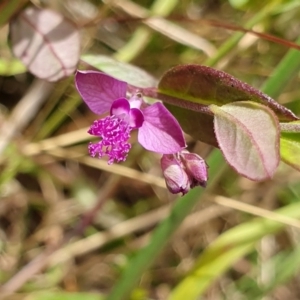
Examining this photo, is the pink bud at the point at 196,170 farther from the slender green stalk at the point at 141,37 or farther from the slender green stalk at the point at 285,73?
the slender green stalk at the point at 141,37

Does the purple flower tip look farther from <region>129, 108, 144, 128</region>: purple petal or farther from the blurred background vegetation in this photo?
the blurred background vegetation

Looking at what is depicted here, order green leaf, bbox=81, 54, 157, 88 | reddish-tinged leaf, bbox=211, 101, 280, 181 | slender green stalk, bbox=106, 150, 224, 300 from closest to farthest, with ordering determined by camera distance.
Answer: reddish-tinged leaf, bbox=211, 101, 280, 181
green leaf, bbox=81, 54, 157, 88
slender green stalk, bbox=106, 150, 224, 300

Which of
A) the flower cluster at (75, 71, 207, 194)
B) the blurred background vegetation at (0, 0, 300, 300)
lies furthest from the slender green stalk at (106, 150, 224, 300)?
the flower cluster at (75, 71, 207, 194)

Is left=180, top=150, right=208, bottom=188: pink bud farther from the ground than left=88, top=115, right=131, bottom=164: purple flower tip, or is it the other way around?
left=180, top=150, right=208, bottom=188: pink bud

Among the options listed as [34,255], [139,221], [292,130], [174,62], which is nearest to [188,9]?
[174,62]

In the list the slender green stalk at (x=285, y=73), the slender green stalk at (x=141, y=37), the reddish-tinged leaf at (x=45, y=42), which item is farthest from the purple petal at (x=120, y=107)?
the slender green stalk at (x=141, y=37)

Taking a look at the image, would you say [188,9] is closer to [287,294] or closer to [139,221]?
[139,221]
